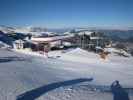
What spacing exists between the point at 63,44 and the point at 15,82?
103ft

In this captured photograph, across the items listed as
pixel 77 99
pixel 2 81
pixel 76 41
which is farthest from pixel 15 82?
pixel 76 41

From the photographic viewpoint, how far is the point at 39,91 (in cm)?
802

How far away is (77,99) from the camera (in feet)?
23.9

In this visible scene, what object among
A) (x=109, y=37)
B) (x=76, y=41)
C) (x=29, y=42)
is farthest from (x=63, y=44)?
(x=109, y=37)

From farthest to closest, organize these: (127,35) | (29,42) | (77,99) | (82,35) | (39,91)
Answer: (127,35)
(82,35)
(29,42)
(39,91)
(77,99)

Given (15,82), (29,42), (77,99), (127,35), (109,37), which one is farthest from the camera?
(127,35)

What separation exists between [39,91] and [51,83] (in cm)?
159

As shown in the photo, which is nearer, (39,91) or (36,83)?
(39,91)

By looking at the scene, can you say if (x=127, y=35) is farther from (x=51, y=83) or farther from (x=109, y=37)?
(x=51, y=83)

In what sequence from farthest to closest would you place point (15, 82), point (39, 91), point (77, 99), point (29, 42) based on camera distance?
point (29, 42) → point (15, 82) → point (39, 91) → point (77, 99)

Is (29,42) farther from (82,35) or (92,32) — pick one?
(92,32)

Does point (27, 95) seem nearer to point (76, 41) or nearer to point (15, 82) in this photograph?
point (15, 82)

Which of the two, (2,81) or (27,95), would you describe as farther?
(2,81)

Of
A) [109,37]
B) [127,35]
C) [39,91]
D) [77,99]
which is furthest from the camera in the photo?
[127,35]
